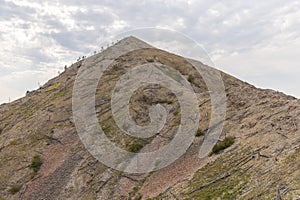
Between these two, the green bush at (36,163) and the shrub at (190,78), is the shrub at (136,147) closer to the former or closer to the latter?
the green bush at (36,163)

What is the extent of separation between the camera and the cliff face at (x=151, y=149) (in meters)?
24.8

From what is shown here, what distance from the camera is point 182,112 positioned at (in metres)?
41.2

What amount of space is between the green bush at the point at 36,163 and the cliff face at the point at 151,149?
0.42 ft

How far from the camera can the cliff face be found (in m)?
24.8

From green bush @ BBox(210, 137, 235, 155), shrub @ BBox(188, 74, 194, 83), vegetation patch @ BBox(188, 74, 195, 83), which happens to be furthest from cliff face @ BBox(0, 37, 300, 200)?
shrub @ BBox(188, 74, 194, 83)

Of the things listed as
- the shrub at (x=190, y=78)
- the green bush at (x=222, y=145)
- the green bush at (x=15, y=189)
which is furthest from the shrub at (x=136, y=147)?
the shrub at (x=190, y=78)

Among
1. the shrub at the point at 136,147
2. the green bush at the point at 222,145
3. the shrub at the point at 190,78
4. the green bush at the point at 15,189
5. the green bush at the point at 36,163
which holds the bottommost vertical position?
the green bush at the point at 222,145

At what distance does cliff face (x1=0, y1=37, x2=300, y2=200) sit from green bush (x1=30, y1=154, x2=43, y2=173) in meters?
0.13

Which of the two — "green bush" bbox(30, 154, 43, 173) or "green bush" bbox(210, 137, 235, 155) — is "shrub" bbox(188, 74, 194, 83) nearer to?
"green bush" bbox(210, 137, 235, 155)

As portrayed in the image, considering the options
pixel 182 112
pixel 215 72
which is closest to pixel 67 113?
pixel 182 112

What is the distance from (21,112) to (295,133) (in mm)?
46709

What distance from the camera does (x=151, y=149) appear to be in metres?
36.5

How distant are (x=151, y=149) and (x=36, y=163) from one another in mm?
15638

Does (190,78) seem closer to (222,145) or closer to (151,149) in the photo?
(151,149)
